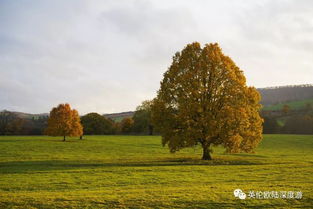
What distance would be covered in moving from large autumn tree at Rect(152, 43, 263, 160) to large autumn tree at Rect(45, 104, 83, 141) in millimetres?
46215

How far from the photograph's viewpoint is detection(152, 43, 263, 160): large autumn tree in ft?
132

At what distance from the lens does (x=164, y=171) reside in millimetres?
32219

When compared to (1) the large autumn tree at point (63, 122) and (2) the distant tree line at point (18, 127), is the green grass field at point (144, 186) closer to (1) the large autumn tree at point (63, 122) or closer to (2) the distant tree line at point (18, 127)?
(1) the large autumn tree at point (63, 122)

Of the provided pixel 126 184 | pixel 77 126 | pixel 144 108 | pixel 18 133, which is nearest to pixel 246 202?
pixel 126 184

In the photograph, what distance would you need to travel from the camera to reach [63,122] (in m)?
82.1

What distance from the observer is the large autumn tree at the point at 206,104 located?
40.2 meters

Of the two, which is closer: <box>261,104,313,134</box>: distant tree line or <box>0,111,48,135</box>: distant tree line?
<box>261,104,313,134</box>: distant tree line

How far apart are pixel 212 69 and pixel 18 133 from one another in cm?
10787

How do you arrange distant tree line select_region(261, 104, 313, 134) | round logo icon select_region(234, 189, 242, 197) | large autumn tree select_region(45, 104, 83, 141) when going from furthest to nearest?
distant tree line select_region(261, 104, 313, 134) → large autumn tree select_region(45, 104, 83, 141) → round logo icon select_region(234, 189, 242, 197)

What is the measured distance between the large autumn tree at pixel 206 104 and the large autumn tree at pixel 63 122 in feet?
152

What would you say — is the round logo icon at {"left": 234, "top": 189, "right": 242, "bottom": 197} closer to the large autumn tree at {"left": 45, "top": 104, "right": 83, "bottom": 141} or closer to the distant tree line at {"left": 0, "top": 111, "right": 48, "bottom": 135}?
the large autumn tree at {"left": 45, "top": 104, "right": 83, "bottom": 141}

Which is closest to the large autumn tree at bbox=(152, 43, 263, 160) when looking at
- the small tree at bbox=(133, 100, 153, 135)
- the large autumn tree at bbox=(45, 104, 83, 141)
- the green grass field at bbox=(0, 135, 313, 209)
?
the green grass field at bbox=(0, 135, 313, 209)

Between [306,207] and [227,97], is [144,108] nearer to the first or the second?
[227,97]

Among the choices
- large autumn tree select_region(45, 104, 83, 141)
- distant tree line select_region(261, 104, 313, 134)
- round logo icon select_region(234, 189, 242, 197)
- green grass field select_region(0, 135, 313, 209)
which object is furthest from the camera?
distant tree line select_region(261, 104, 313, 134)
